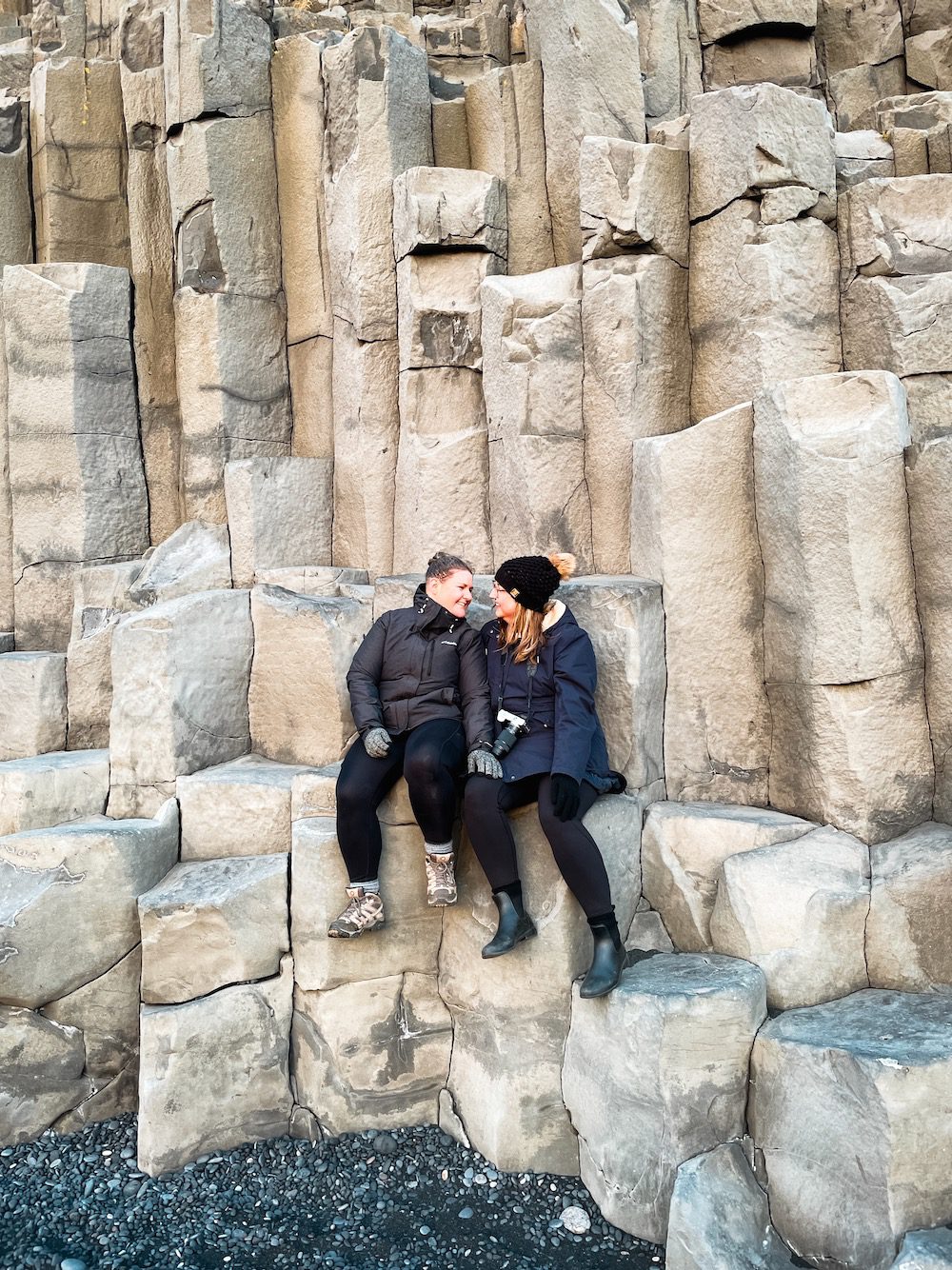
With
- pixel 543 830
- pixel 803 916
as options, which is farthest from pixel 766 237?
pixel 803 916

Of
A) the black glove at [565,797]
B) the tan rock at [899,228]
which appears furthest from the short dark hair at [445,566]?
the tan rock at [899,228]

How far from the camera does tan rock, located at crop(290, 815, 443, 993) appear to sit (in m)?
4.60

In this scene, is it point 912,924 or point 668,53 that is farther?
point 668,53

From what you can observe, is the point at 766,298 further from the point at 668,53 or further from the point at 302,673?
the point at 668,53

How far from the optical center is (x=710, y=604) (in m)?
4.83

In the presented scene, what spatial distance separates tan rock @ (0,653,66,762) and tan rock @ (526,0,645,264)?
388 cm

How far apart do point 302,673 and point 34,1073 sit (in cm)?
222

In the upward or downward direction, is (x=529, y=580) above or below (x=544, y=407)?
below

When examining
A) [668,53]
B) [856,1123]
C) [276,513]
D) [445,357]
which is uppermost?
[668,53]

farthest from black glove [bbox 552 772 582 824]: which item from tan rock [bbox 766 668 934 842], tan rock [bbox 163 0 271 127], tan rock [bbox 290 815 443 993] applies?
tan rock [bbox 163 0 271 127]

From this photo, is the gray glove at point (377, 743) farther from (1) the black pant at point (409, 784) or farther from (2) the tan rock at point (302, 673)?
(2) the tan rock at point (302, 673)

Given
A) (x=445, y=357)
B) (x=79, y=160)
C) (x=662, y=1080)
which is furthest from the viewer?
(x=79, y=160)

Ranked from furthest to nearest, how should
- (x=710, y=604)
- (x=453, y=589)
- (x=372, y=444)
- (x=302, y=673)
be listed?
(x=372, y=444) → (x=302, y=673) → (x=710, y=604) → (x=453, y=589)

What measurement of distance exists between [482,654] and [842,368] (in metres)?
2.45
